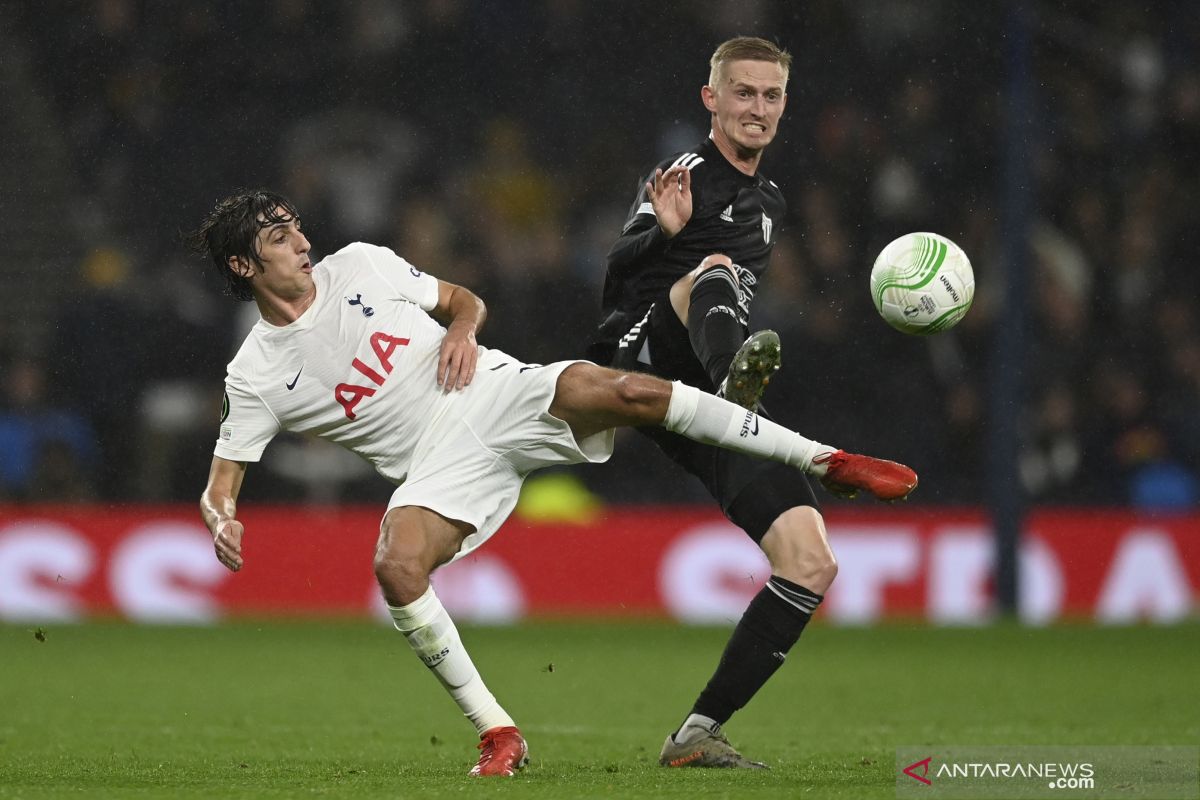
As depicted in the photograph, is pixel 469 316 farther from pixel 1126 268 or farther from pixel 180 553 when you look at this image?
pixel 1126 268

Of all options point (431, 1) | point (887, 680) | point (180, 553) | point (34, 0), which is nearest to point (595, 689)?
point (887, 680)

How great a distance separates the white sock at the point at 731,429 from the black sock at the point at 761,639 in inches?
15.0

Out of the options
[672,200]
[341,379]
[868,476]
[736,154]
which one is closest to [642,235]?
[672,200]

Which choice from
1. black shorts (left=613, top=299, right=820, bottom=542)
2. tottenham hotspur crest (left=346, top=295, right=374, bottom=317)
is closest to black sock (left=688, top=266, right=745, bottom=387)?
black shorts (left=613, top=299, right=820, bottom=542)

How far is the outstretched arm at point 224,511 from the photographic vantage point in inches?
194

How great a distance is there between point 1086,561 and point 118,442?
20.4ft

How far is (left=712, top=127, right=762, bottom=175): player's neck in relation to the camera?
588cm

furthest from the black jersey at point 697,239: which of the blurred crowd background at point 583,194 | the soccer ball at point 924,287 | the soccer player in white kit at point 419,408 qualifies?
the blurred crowd background at point 583,194

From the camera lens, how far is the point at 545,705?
7.59 metres

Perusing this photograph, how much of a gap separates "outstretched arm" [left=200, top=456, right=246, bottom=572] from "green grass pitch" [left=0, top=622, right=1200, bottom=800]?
0.63 metres

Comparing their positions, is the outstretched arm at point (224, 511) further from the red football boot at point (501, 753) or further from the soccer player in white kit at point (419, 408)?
the red football boot at point (501, 753)

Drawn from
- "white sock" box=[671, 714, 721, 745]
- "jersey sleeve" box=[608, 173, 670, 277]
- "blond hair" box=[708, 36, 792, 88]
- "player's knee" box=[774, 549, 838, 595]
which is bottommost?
"white sock" box=[671, 714, 721, 745]

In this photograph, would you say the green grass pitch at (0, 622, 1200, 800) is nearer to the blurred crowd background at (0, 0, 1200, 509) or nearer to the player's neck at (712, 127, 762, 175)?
the blurred crowd background at (0, 0, 1200, 509)

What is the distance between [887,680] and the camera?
845 cm
